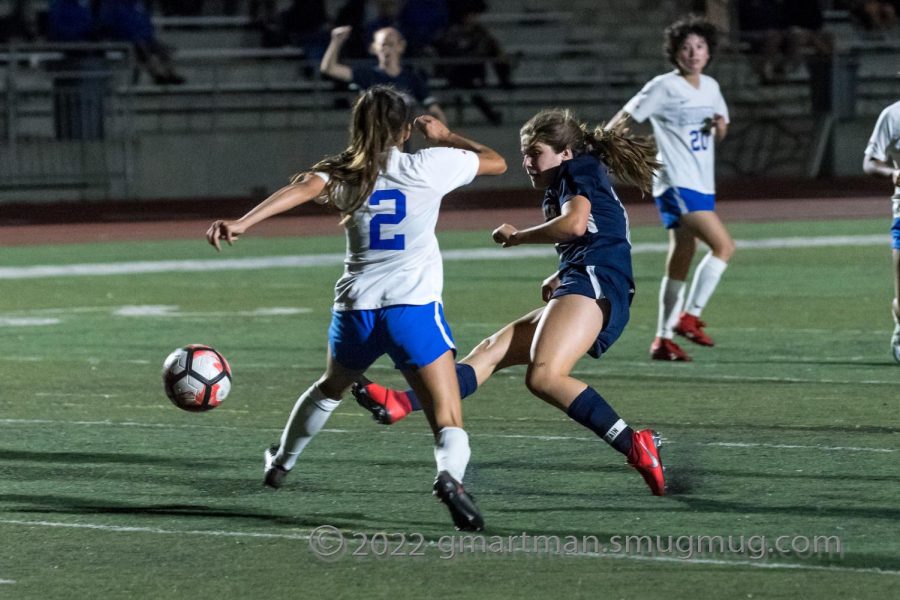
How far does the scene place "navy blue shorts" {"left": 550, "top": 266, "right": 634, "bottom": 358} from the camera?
7.94 meters

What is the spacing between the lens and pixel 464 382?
8.11 metres

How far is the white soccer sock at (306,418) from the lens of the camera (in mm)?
7570

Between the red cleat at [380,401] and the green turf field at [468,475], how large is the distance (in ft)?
1.00

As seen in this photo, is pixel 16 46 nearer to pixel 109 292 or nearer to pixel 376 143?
pixel 109 292

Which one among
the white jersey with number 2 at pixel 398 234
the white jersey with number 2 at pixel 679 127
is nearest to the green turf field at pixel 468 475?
the white jersey with number 2 at pixel 398 234

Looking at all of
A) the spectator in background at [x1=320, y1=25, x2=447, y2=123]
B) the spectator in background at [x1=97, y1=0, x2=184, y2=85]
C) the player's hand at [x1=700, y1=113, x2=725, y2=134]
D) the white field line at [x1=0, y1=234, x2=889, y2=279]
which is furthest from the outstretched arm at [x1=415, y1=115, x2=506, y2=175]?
the spectator in background at [x1=97, y1=0, x2=184, y2=85]

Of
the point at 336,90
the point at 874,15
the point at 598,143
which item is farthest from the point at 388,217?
the point at 874,15


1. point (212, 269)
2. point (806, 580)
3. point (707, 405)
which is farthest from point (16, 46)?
point (806, 580)

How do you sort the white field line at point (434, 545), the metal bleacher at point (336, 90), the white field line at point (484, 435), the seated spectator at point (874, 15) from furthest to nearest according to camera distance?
the seated spectator at point (874, 15) < the metal bleacher at point (336, 90) < the white field line at point (484, 435) < the white field line at point (434, 545)

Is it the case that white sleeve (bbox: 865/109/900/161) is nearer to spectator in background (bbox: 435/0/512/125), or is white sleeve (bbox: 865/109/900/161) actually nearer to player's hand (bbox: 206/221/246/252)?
player's hand (bbox: 206/221/246/252)

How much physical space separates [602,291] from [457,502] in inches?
59.6

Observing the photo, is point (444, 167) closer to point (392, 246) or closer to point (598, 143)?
point (392, 246)

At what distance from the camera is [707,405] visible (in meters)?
10.2

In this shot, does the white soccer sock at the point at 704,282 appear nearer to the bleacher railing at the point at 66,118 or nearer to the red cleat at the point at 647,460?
the red cleat at the point at 647,460
